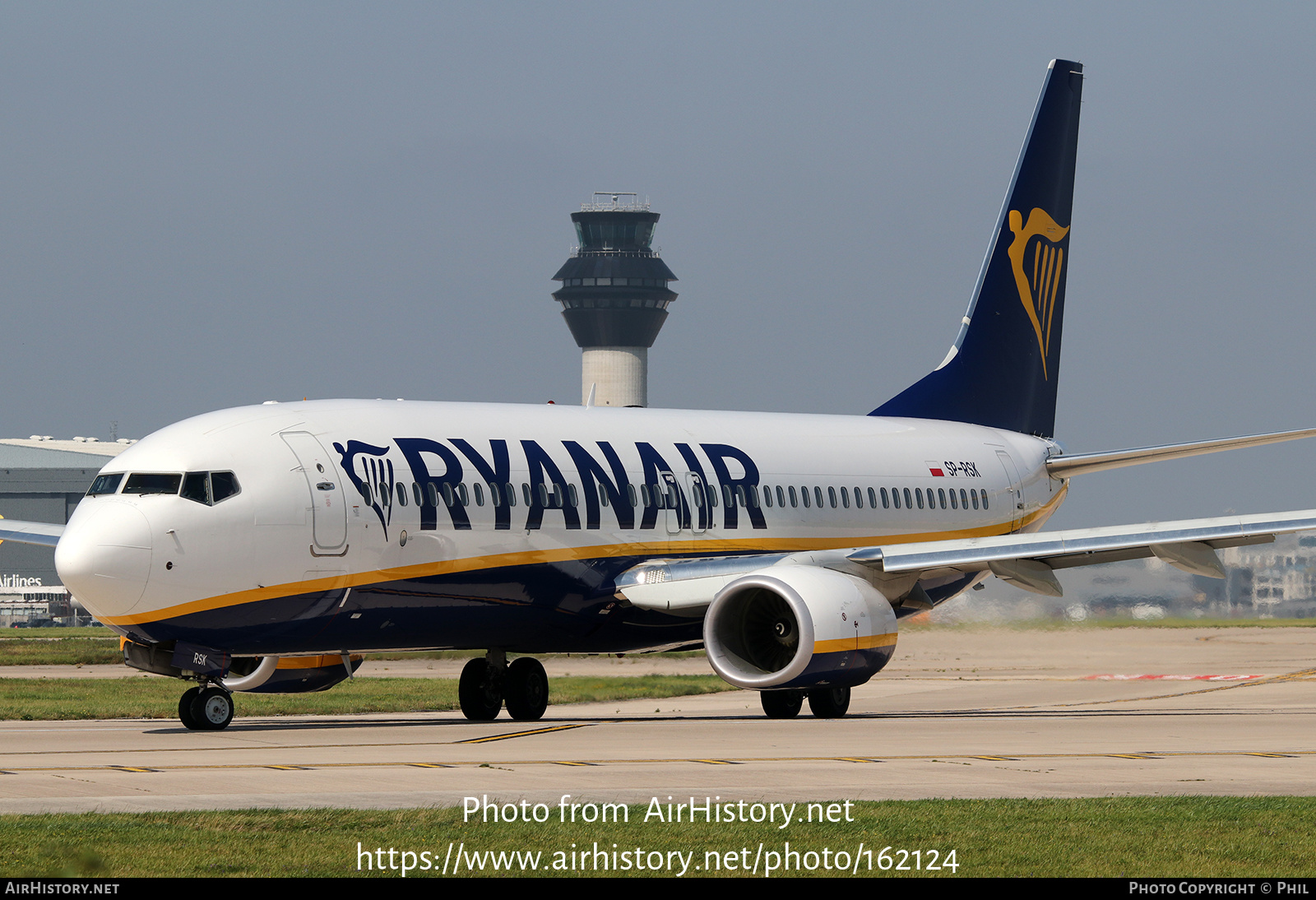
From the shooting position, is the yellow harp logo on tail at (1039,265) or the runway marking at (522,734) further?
the yellow harp logo on tail at (1039,265)

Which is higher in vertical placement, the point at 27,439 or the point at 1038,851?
the point at 27,439

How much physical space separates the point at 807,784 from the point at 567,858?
418cm

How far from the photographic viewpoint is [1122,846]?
11375 millimetres

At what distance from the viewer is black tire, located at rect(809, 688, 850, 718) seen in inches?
968

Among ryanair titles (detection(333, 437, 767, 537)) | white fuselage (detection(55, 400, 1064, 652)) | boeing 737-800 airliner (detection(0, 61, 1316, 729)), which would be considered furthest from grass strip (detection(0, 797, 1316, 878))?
ryanair titles (detection(333, 437, 767, 537))

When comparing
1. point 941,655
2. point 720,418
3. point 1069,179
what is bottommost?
point 941,655

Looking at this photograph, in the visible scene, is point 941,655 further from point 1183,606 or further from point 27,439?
point 27,439

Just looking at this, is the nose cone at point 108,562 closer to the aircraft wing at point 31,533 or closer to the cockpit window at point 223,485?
the cockpit window at point 223,485

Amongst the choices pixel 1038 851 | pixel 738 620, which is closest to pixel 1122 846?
pixel 1038 851

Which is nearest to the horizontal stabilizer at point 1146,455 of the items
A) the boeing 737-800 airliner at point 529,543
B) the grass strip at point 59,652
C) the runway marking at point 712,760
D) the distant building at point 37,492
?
the boeing 737-800 airliner at point 529,543

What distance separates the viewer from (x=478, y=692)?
82.3 feet

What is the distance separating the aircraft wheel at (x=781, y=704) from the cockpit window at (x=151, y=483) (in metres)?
8.72

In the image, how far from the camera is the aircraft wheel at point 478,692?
25.1 m
